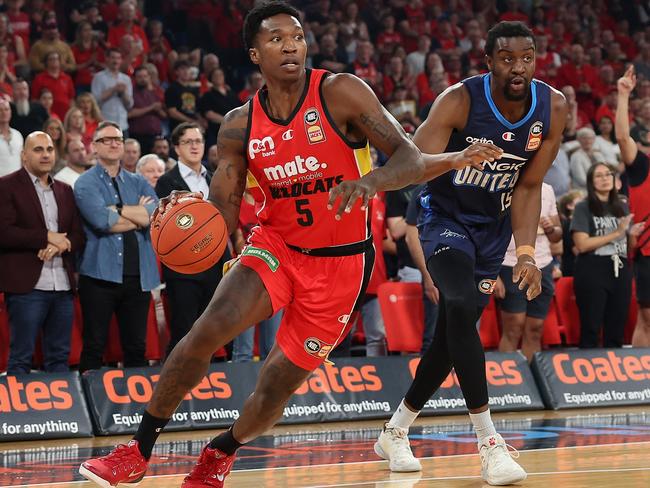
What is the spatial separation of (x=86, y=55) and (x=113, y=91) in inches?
49.7

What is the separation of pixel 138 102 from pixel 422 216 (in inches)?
303

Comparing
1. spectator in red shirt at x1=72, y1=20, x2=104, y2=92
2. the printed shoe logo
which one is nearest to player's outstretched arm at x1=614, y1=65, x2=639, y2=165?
the printed shoe logo

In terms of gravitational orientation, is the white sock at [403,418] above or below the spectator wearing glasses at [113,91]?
below

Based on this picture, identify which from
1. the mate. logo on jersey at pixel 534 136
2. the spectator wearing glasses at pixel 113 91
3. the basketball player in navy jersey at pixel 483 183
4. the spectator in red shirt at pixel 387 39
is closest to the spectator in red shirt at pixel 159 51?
the spectator wearing glasses at pixel 113 91

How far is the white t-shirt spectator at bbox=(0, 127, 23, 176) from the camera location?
429 inches

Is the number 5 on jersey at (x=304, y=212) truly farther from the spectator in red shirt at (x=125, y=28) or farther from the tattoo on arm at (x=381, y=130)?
the spectator in red shirt at (x=125, y=28)

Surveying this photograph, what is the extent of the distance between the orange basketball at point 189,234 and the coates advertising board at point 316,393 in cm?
339

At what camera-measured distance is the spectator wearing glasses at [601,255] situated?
35.8 ft

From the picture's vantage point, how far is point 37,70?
532 inches

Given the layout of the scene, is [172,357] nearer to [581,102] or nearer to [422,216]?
[422,216]

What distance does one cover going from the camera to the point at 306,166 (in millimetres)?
5266

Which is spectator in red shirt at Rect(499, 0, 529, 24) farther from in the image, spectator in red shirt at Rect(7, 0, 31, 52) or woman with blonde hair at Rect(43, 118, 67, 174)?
woman with blonde hair at Rect(43, 118, 67, 174)

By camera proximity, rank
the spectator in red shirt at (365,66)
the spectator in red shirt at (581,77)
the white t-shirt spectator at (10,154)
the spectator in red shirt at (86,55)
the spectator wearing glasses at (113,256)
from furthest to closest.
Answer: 1. the spectator in red shirt at (581,77)
2. the spectator in red shirt at (365,66)
3. the spectator in red shirt at (86,55)
4. the white t-shirt spectator at (10,154)
5. the spectator wearing glasses at (113,256)

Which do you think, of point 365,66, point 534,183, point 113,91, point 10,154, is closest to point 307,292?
point 534,183
